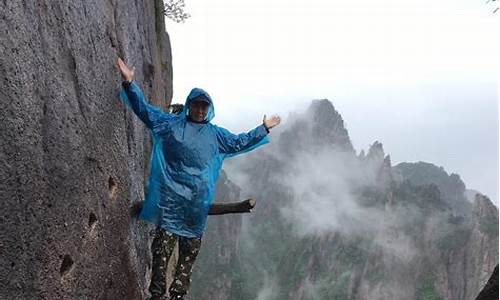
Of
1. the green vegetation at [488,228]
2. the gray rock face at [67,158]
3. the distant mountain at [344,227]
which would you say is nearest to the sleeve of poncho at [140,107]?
the gray rock face at [67,158]

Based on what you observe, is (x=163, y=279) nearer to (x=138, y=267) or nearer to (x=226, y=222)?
(x=138, y=267)

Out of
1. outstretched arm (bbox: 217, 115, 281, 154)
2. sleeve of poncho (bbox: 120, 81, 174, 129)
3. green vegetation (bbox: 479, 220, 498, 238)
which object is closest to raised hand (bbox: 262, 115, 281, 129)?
outstretched arm (bbox: 217, 115, 281, 154)

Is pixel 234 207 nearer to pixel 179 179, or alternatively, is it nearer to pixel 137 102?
pixel 179 179

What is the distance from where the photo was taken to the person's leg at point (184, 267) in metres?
5.91

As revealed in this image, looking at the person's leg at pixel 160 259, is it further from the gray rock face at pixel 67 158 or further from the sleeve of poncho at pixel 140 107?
the sleeve of poncho at pixel 140 107

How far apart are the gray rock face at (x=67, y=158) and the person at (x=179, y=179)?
40 centimetres

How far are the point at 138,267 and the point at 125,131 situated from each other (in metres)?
1.69

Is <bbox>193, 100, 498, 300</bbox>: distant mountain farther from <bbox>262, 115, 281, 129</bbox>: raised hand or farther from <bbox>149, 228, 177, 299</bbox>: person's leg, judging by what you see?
<bbox>149, 228, 177, 299</bbox>: person's leg

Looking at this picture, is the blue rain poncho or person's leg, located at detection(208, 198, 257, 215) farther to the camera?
person's leg, located at detection(208, 198, 257, 215)

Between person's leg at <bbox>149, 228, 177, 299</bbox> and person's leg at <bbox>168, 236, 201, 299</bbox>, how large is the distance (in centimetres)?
12

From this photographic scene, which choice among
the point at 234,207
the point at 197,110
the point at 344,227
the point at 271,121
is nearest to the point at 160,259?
the point at 234,207

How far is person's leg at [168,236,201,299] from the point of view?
233 inches

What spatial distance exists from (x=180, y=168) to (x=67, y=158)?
4.83ft

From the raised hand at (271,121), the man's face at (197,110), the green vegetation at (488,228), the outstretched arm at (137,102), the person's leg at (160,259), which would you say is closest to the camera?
the person's leg at (160,259)
